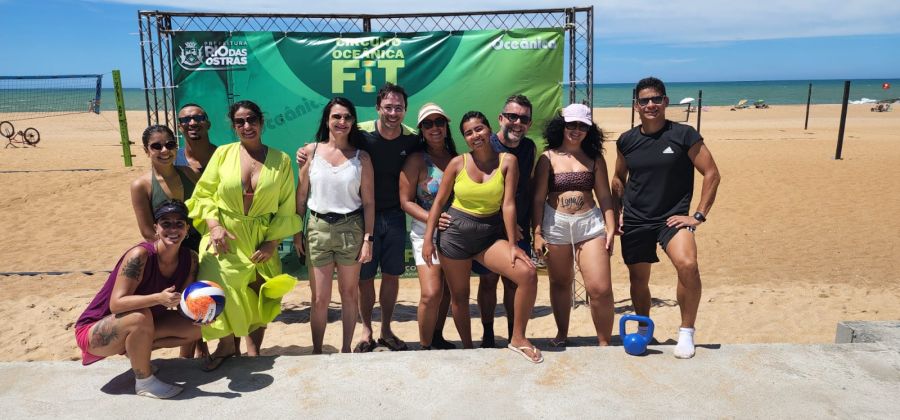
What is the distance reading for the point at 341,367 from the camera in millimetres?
3697

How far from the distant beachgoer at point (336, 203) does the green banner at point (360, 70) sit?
6.75ft

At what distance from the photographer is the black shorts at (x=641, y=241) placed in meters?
4.16

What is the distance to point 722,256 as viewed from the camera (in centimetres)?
809

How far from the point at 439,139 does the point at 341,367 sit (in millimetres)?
1599

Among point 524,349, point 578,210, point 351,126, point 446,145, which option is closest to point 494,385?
point 524,349

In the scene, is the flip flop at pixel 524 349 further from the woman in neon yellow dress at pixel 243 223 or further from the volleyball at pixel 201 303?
the volleyball at pixel 201 303

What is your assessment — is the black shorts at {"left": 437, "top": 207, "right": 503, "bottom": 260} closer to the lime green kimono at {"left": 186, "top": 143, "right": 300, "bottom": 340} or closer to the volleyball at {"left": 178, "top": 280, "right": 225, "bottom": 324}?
the lime green kimono at {"left": 186, "top": 143, "right": 300, "bottom": 340}

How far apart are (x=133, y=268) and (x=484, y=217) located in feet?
6.65

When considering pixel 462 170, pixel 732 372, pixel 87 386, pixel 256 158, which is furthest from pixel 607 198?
pixel 87 386

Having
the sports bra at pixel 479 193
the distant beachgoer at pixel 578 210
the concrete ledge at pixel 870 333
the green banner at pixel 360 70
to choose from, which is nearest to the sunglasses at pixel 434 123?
the sports bra at pixel 479 193

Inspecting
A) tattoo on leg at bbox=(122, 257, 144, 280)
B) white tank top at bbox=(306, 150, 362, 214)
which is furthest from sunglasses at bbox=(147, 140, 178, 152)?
white tank top at bbox=(306, 150, 362, 214)

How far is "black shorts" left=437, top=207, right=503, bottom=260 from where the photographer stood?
3.83 metres

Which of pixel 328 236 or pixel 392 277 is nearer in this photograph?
pixel 328 236

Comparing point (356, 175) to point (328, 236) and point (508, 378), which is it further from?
point (508, 378)
